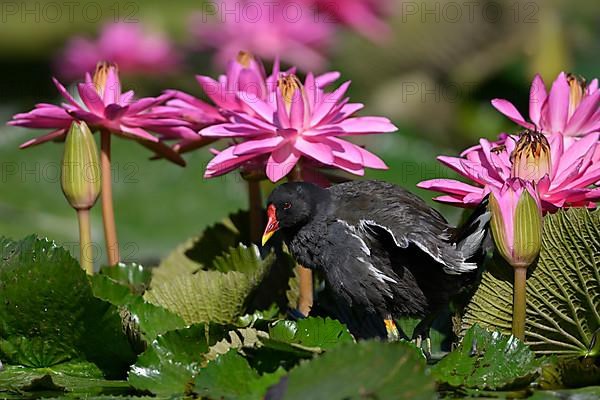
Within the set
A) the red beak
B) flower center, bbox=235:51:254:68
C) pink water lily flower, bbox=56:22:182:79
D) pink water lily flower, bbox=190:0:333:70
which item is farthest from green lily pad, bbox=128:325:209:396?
pink water lily flower, bbox=56:22:182:79

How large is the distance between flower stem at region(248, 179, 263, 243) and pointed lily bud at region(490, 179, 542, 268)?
411 millimetres

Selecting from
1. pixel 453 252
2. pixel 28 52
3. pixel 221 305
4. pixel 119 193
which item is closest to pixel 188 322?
pixel 221 305

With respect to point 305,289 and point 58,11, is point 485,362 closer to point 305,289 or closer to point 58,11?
point 305,289

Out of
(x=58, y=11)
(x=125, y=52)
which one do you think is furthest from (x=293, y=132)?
(x=58, y=11)

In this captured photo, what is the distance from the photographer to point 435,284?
44.3 inches

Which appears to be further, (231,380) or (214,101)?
(214,101)

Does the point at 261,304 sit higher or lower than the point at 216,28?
lower

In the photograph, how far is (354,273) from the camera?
110 cm

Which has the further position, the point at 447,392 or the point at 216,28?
the point at 216,28

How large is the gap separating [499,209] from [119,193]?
56.1 inches

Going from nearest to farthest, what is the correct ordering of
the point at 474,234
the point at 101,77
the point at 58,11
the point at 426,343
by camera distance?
the point at 474,234 → the point at 426,343 → the point at 101,77 → the point at 58,11

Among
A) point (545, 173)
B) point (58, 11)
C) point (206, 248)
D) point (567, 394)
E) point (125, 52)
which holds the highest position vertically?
point (58, 11)

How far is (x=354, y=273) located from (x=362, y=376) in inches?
9.2

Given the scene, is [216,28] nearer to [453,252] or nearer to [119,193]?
[119,193]
